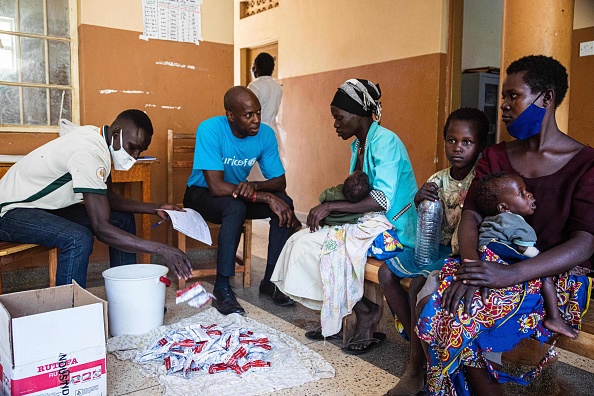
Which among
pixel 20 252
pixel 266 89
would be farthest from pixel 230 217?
pixel 266 89

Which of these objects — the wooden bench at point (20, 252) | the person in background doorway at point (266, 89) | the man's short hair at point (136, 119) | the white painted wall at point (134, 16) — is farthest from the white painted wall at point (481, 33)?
the wooden bench at point (20, 252)

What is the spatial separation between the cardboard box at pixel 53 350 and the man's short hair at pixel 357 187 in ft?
4.30

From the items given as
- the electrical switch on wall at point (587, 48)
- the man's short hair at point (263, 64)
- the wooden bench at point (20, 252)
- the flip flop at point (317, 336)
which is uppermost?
the man's short hair at point (263, 64)

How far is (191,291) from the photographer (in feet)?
9.30

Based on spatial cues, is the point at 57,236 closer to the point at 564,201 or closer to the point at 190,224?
the point at 190,224

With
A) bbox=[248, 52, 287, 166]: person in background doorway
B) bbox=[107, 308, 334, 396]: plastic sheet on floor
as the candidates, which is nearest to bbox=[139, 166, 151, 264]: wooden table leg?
bbox=[107, 308, 334, 396]: plastic sheet on floor

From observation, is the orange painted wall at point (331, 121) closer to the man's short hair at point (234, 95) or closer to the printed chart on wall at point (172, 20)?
the printed chart on wall at point (172, 20)

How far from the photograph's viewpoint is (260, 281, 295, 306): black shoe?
11.2ft

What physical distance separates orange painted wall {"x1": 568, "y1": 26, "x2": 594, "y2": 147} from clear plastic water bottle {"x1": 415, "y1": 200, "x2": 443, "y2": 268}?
95.9 inches

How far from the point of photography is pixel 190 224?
9.96 ft

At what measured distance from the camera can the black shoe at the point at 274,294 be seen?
3.41m

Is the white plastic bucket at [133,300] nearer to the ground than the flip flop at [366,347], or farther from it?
farther from it

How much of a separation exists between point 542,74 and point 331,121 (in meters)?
4.40

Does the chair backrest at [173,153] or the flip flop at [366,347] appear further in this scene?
the chair backrest at [173,153]
